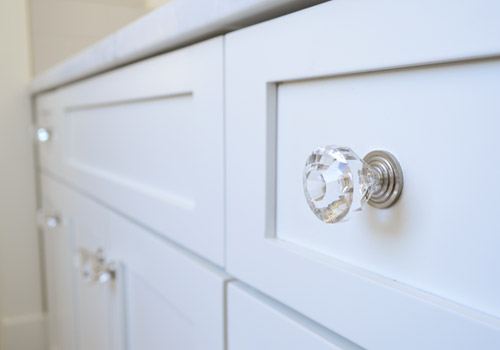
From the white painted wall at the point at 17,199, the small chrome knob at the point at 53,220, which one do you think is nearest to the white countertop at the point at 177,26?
the small chrome knob at the point at 53,220

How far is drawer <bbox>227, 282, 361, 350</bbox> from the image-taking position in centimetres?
27

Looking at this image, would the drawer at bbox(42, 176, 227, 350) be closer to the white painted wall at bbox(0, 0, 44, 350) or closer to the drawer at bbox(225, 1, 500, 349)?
the drawer at bbox(225, 1, 500, 349)

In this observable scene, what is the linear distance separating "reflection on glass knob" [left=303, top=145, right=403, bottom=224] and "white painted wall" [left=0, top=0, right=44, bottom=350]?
1079 mm

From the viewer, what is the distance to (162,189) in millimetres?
475

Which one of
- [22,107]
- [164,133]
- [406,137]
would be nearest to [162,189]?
[164,133]

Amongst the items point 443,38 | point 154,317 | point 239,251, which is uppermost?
point 443,38

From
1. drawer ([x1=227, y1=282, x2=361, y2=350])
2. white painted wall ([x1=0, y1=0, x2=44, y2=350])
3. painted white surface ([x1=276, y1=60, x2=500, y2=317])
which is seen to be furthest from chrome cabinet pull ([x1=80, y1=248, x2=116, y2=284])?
white painted wall ([x1=0, y1=0, x2=44, y2=350])

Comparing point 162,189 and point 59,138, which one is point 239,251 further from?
point 59,138

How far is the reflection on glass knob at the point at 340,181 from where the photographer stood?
0.21 m

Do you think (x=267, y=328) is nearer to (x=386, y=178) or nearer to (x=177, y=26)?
(x=386, y=178)

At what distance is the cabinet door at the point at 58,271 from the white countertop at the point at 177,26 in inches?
14.9

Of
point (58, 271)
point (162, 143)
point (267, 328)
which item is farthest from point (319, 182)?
point (58, 271)

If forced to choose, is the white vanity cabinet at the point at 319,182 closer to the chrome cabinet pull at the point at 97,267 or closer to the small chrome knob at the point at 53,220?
the chrome cabinet pull at the point at 97,267

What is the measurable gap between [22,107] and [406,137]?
1.10 m
